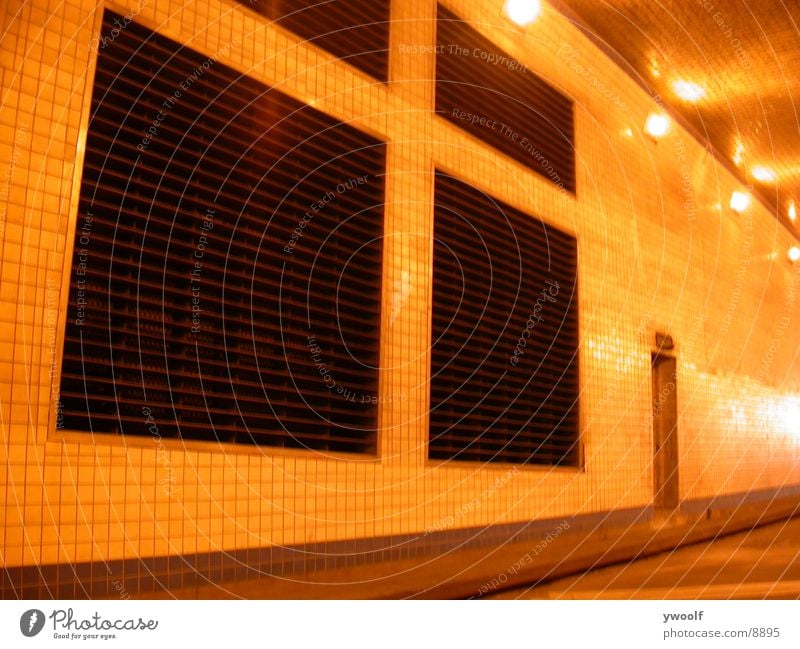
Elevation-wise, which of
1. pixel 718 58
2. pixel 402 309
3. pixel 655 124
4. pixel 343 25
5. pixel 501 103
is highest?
pixel 655 124

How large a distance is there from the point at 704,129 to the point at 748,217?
2862 millimetres

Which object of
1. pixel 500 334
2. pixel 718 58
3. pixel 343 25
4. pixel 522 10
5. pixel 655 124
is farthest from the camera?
pixel 655 124

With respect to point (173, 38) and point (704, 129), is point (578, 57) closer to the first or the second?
point (704, 129)

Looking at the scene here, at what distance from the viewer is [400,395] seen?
485 cm

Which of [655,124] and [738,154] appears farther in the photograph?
[738,154]

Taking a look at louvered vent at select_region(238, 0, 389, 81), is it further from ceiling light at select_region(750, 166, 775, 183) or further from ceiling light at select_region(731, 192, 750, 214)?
ceiling light at select_region(731, 192, 750, 214)

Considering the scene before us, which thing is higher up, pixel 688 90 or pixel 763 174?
pixel 763 174

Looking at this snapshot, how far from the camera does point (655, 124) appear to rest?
801 cm

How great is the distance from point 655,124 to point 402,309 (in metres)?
4.35

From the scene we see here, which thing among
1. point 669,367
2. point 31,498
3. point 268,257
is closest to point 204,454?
point 31,498

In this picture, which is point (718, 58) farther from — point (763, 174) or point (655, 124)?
point (763, 174)

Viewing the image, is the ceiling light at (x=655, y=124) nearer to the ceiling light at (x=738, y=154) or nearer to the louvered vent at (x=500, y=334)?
the ceiling light at (x=738, y=154)

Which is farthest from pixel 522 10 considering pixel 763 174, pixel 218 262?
pixel 763 174
